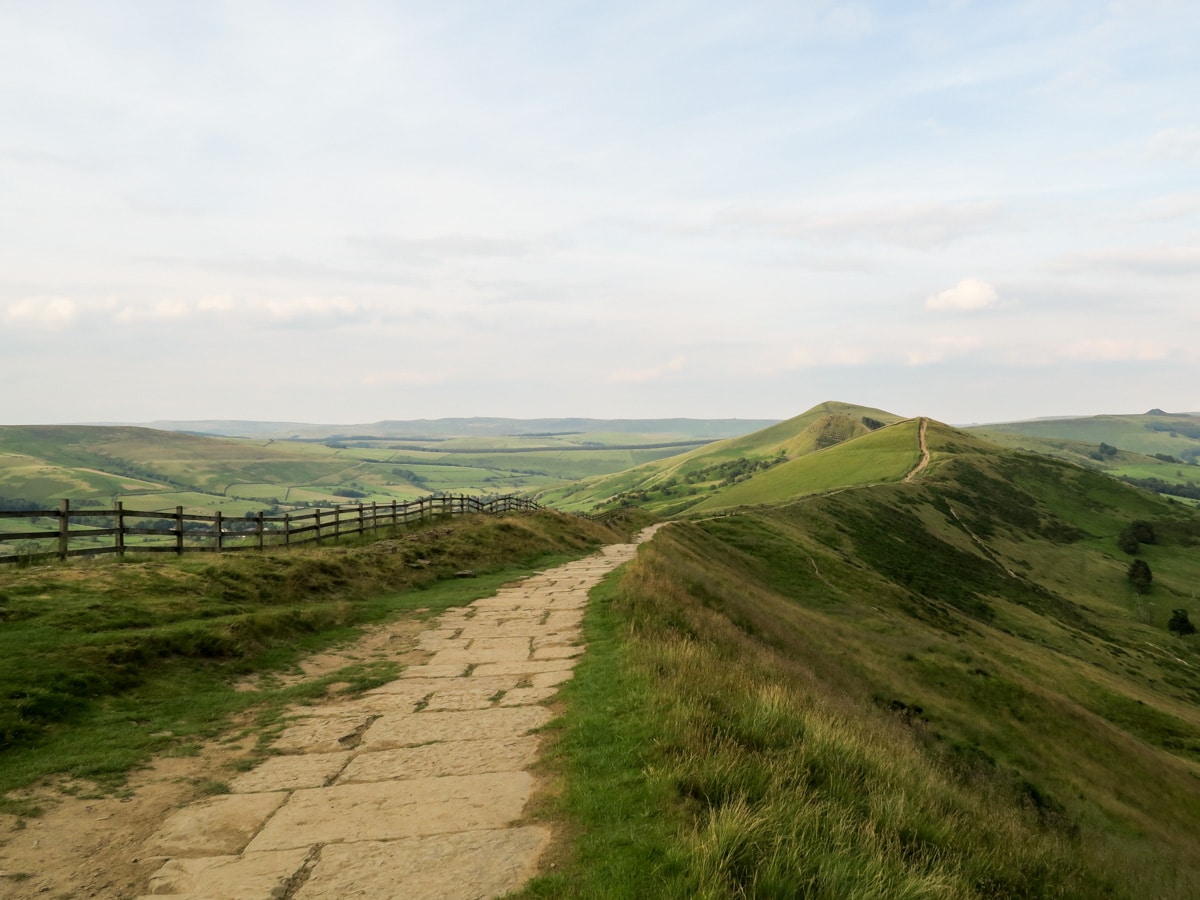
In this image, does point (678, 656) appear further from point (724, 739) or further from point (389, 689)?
point (389, 689)

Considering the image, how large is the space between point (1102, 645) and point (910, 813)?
79.1 meters

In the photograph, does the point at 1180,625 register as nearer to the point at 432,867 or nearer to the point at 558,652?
the point at 558,652

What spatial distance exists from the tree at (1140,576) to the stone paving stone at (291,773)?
12261cm

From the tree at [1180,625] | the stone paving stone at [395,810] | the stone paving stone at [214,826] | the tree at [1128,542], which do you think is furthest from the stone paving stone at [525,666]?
the tree at [1128,542]

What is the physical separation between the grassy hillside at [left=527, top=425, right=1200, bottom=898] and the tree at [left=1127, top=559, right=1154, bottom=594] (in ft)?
66.0

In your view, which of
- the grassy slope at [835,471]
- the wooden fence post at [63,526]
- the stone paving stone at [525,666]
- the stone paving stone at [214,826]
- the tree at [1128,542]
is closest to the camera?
the stone paving stone at [214,826]

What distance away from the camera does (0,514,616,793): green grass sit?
9.82 m

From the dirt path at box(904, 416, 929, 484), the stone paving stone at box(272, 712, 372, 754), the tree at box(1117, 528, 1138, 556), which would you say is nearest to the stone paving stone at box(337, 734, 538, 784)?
the stone paving stone at box(272, 712, 372, 754)

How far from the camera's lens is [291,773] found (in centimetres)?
888

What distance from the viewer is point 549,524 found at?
145ft

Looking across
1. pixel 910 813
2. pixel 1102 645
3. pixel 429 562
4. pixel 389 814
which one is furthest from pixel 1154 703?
pixel 389 814

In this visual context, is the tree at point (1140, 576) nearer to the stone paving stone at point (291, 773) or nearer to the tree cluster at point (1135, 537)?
the tree cluster at point (1135, 537)

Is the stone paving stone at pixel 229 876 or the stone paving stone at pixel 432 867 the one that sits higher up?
the stone paving stone at pixel 432 867

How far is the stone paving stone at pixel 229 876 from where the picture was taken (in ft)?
20.1
